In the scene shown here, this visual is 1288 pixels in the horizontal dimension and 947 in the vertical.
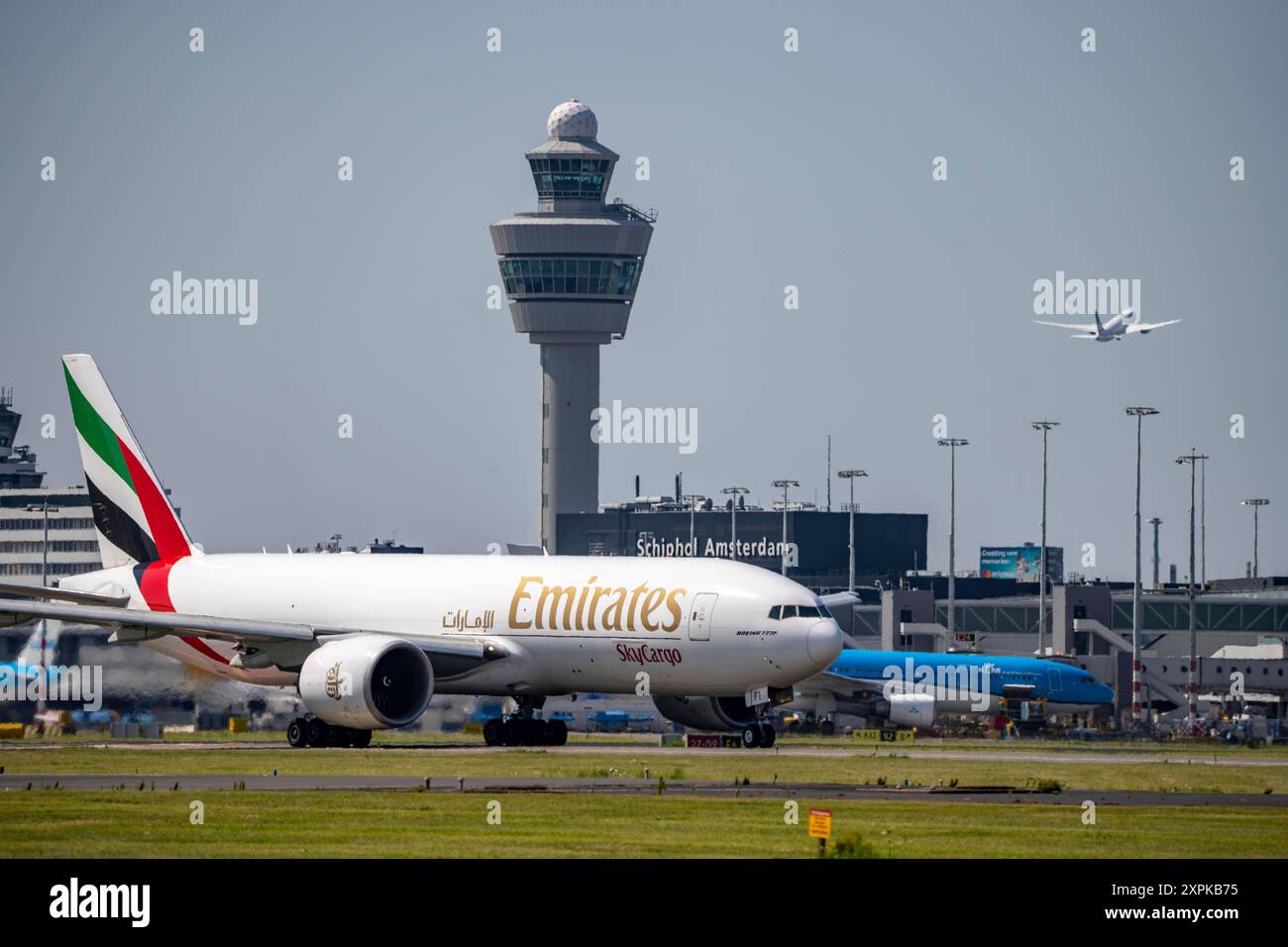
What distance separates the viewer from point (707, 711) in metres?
60.9

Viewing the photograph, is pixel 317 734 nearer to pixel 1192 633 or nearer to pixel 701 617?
pixel 701 617

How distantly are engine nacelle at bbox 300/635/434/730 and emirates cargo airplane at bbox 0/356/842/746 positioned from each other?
0.05m

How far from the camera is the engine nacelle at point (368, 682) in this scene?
5553cm

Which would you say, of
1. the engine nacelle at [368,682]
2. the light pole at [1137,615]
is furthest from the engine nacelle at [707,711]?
the light pole at [1137,615]

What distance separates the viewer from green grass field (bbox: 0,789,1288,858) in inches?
1126

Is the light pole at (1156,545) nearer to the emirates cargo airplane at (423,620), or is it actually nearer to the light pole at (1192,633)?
the light pole at (1192,633)

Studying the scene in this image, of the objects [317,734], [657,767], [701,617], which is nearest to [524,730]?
[317,734]

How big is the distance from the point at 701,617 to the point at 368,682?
915 centimetres

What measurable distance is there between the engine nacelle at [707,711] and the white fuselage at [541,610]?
2.61 metres

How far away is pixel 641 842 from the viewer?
29.9 m

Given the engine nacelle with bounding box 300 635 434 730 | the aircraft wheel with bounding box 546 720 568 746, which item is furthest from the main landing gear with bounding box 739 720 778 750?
the engine nacelle with bounding box 300 635 434 730
